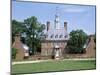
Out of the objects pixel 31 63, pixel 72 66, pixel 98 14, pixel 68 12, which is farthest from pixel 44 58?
pixel 98 14

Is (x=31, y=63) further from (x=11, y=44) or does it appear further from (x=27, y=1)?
(x=27, y=1)

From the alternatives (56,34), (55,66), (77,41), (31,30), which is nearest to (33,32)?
(31,30)

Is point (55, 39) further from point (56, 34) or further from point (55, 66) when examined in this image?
point (55, 66)

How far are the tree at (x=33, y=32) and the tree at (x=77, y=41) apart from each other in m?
0.49

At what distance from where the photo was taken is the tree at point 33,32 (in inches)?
129

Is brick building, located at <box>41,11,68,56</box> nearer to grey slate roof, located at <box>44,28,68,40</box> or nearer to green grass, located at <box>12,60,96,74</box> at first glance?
grey slate roof, located at <box>44,28,68,40</box>

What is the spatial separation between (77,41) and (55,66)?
517mm

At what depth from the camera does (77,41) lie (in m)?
3.54

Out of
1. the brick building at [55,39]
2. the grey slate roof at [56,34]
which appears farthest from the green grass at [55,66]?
the grey slate roof at [56,34]

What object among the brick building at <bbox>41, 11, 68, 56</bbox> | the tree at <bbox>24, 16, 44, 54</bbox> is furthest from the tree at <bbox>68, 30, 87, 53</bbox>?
the tree at <bbox>24, 16, 44, 54</bbox>

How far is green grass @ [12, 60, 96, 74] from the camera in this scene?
323cm

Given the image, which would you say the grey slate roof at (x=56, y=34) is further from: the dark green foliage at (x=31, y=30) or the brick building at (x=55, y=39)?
the dark green foliage at (x=31, y=30)

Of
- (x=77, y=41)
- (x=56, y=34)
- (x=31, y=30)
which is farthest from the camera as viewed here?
(x=77, y=41)

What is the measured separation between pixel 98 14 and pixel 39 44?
1100mm
